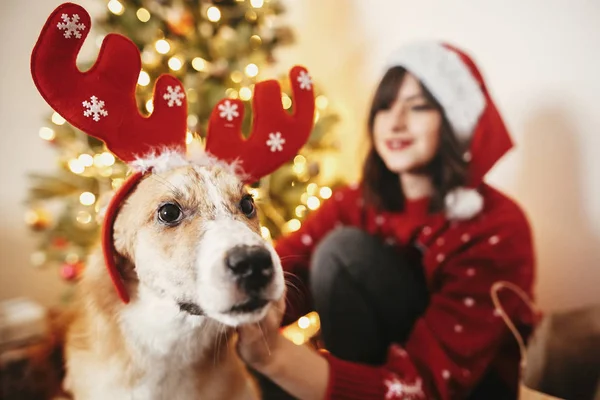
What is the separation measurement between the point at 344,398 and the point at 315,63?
166 cm

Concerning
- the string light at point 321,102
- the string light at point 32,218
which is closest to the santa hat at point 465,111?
the string light at point 321,102

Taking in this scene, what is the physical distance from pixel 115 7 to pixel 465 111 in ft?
3.39

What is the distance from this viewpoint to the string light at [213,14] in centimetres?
143

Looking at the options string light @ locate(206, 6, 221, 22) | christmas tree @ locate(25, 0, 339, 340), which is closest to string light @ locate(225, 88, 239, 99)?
Answer: christmas tree @ locate(25, 0, 339, 340)

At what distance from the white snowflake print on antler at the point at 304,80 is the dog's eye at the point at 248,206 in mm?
231

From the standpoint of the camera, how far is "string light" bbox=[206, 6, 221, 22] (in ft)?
4.68

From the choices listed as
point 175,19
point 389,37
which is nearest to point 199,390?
point 175,19

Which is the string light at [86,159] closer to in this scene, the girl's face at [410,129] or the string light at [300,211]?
the string light at [300,211]

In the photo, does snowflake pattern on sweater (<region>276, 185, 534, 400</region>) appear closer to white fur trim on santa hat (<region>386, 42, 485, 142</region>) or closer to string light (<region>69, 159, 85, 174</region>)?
white fur trim on santa hat (<region>386, 42, 485, 142</region>)

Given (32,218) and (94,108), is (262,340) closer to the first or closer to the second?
(94,108)

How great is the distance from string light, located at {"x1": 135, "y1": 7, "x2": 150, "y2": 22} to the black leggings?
890 mm

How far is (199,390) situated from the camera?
742 mm

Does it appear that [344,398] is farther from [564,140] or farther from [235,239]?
[564,140]

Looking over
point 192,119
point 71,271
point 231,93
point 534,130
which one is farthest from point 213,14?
point 534,130
